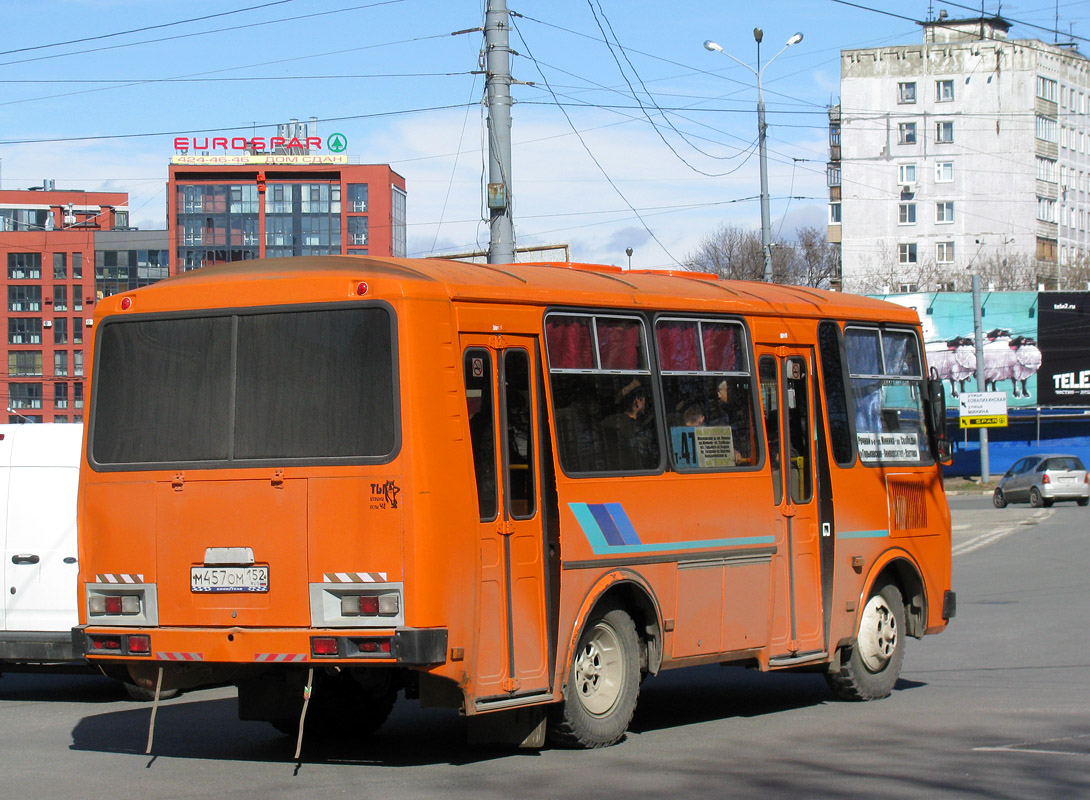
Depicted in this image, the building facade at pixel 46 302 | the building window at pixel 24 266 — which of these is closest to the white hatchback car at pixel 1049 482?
the building facade at pixel 46 302

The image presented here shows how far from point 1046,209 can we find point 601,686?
87602mm

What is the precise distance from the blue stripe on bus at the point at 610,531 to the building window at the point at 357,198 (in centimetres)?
11865

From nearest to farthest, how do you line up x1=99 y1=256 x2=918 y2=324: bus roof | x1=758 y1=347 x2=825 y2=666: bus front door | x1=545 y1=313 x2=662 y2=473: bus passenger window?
x1=99 y1=256 x2=918 y2=324: bus roof, x1=545 y1=313 x2=662 y2=473: bus passenger window, x1=758 y1=347 x2=825 y2=666: bus front door

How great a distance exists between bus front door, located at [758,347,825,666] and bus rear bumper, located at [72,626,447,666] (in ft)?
11.9

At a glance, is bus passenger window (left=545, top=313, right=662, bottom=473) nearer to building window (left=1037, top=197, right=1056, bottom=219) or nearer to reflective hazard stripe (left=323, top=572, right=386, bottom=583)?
reflective hazard stripe (left=323, top=572, right=386, bottom=583)

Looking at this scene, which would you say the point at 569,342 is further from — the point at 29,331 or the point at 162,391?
the point at 29,331

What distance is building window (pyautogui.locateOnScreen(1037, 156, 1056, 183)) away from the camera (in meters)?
89.4

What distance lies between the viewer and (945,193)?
90.0 metres

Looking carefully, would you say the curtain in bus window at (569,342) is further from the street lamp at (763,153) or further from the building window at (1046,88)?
the building window at (1046,88)

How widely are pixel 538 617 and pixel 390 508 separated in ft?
4.12

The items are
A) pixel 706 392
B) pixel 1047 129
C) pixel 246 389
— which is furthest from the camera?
pixel 1047 129

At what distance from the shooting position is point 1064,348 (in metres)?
65.3

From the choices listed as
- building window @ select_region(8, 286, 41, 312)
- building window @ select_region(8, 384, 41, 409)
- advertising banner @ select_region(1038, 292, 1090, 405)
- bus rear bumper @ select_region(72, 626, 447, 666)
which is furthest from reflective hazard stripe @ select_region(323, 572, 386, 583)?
building window @ select_region(8, 286, 41, 312)

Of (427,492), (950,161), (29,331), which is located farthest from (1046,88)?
(427,492)
